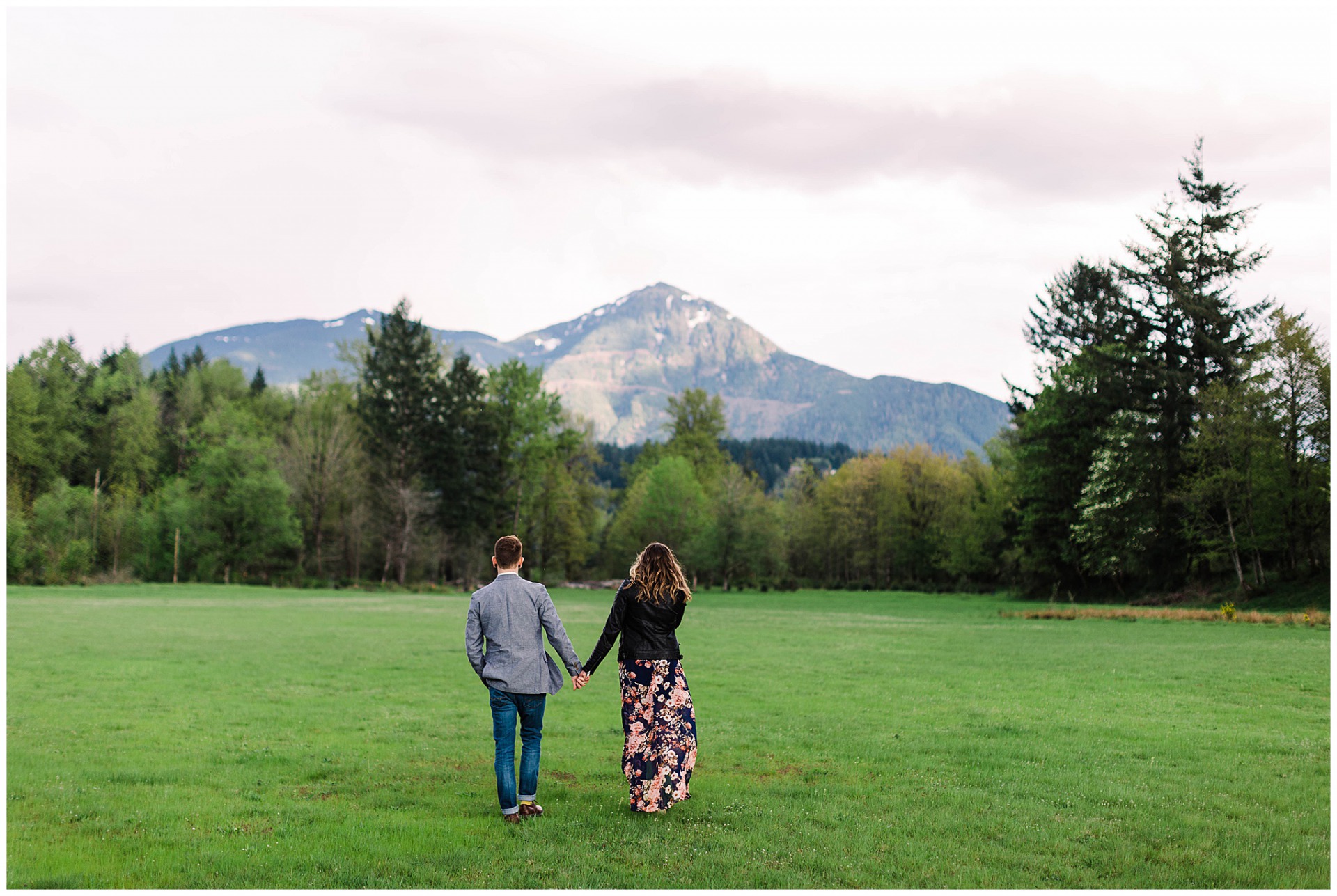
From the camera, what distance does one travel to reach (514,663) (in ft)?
28.5

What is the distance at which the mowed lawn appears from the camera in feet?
24.3

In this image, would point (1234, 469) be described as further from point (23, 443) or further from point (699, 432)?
point (23, 443)

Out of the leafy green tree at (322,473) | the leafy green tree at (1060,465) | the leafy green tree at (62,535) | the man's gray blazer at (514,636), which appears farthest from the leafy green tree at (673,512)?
the man's gray blazer at (514,636)

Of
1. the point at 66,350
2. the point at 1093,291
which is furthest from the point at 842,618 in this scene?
the point at 66,350

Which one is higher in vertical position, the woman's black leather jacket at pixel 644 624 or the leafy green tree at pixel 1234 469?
the leafy green tree at pixel 1234 469

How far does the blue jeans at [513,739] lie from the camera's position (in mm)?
8711

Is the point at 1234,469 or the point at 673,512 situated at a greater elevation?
the point at 1234,469

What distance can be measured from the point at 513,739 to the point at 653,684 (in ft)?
4.73

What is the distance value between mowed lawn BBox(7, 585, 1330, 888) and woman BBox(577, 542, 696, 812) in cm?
38

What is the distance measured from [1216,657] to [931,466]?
70145 mm

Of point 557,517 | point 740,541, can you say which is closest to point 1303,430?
point 740,541

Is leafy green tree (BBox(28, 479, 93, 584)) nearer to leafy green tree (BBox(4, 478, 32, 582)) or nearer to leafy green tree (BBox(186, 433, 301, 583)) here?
leafy green tree (BBox(4, 478, 32, 582))

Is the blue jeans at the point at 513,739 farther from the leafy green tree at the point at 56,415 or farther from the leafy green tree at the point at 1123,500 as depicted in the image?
the leafy green tree at the point at 56,415

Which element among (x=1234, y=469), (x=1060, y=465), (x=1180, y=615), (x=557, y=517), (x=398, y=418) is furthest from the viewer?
(x=557, y=517)
